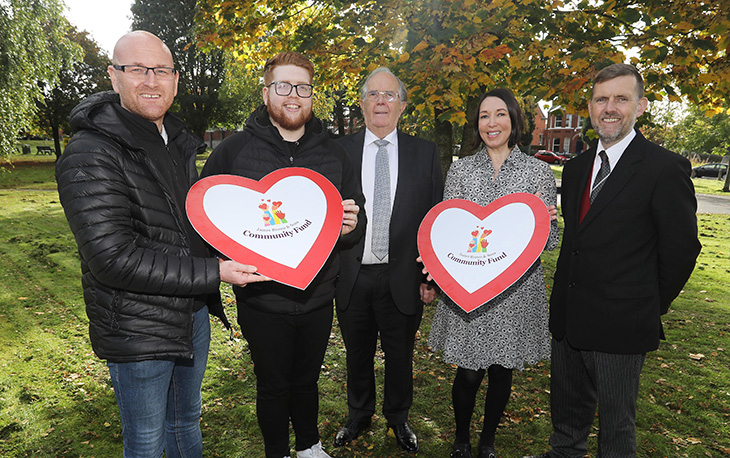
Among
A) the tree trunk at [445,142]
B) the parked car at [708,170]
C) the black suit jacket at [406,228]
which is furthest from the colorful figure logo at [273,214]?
the parked car at [708,170]

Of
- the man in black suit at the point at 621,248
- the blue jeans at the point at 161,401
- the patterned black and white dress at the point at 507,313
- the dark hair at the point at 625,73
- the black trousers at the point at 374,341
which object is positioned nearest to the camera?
the blue jeans at the point at 161,401

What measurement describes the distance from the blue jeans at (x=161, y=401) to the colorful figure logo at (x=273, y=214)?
60 centimetres

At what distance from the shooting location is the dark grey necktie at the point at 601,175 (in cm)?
249

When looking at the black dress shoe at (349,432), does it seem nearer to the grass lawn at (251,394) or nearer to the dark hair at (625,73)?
the grass lawn at (251,394)

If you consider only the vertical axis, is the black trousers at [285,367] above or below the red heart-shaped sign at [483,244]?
below

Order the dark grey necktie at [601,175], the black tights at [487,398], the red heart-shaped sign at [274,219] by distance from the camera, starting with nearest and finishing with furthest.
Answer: the red heart-shaped sign at [274,219] → the dark grey necktie at [601,175] → the black tights at [487,398]

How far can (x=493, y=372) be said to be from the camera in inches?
110

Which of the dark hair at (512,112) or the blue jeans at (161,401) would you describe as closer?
the blue jeans at (161,401)

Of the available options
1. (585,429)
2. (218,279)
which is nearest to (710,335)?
(585,429)

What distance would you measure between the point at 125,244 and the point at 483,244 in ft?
6.06

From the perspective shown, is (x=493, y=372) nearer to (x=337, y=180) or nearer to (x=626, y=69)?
(x=337, y=180)

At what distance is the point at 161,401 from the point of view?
2.00 meters

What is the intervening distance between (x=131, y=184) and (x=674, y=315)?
6980mm

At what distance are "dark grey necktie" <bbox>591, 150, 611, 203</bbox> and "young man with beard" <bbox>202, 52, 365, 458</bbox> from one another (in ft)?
4.44
